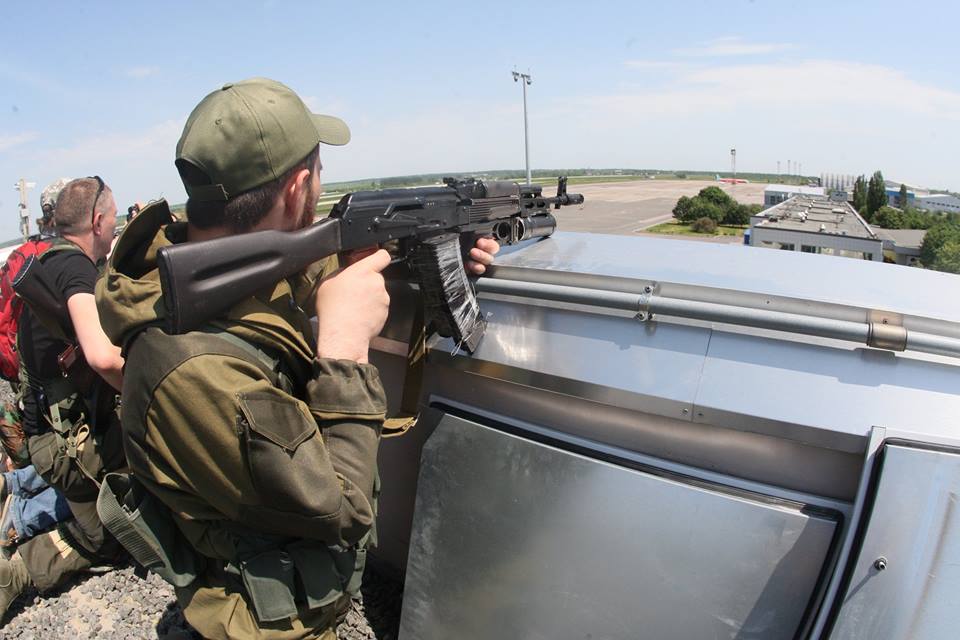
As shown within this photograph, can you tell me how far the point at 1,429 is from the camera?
3.32 meters

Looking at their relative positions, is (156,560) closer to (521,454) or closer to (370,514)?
(370,514)

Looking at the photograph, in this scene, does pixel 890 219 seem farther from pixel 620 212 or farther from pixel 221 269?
pixel 221 269

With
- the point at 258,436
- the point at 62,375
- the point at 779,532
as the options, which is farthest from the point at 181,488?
the point at 62,375

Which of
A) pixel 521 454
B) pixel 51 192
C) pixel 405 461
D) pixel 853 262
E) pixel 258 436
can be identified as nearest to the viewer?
pixel 258 436

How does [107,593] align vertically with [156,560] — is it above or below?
below

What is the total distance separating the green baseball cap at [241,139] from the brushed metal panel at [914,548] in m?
1.72

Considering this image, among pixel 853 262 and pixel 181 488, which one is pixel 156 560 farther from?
pixel 853 262

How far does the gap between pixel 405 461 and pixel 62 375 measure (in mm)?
1927

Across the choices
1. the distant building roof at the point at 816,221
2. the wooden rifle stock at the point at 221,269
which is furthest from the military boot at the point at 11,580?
the distant building roof at the point at 816,221

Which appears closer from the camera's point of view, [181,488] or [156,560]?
[181,488]

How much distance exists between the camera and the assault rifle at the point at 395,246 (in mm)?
1330

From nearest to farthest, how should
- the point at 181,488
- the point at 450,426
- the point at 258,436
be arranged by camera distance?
1. the point at 258,436
2. the point at 181,488
3. the point at 450,426

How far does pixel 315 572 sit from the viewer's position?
62.6 inches

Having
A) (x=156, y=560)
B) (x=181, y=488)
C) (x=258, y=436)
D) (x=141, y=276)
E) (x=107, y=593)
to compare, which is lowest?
(x=107, y=593)
